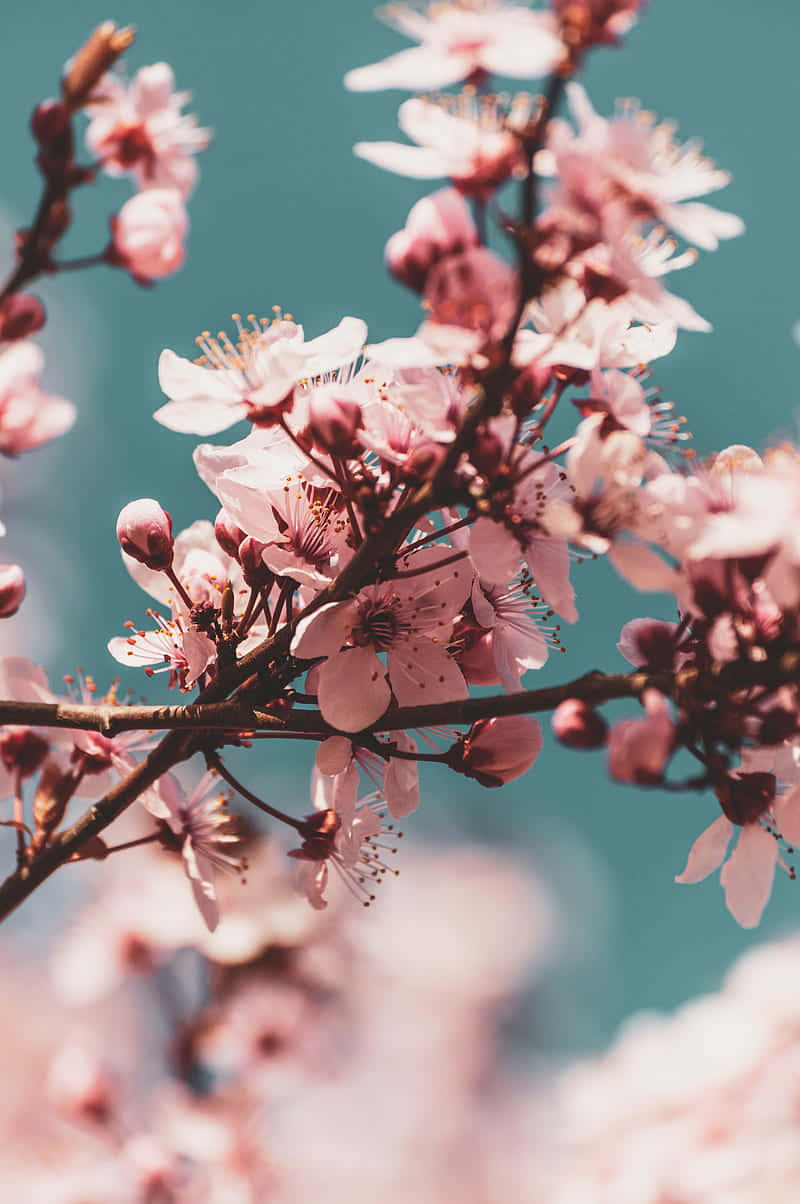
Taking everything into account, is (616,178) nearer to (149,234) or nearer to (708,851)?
(149,234)

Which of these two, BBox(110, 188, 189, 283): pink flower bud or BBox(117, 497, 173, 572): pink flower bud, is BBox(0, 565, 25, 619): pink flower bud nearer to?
BBox(117, 497, 173, 572): pink flower bud

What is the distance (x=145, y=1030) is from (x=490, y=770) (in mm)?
3204

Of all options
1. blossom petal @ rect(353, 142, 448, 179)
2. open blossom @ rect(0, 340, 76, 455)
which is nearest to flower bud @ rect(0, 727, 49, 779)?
open blossom @ rect(0, 340, 76, 455)

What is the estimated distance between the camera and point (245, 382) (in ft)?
4.56

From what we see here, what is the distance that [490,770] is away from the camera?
135 centimetres

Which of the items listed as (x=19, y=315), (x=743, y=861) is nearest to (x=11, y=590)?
(x=19, y=315)

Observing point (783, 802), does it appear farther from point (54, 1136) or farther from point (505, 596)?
point (54, 1136)

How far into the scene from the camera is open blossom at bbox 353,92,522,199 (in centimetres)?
94

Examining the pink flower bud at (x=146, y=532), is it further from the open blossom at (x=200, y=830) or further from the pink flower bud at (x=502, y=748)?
the pink flower bud at (x=502, y=748)

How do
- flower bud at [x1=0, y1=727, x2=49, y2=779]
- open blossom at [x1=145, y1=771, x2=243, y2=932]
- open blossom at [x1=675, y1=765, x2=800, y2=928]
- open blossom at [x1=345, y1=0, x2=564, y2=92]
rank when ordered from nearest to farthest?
1. open blossom at [x1=345, y1=0, x2=564, y2=92]
2. open blossom at [x1=675, y1=765, x2=800, y2=928]
3. flower bud at [x1=0, y1=727, x2=49, y2=779]
4. open blossom at [x1=145, y1=771, x2=243, y2=932]

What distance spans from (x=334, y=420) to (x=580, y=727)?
0.48 meters

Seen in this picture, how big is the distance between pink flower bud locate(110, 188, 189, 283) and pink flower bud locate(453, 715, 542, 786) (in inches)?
28.4

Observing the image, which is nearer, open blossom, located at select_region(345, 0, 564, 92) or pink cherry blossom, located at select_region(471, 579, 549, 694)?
open blossom, located at select_region(345, 0, 564, 92)

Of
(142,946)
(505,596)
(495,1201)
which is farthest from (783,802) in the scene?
(495,1201)
